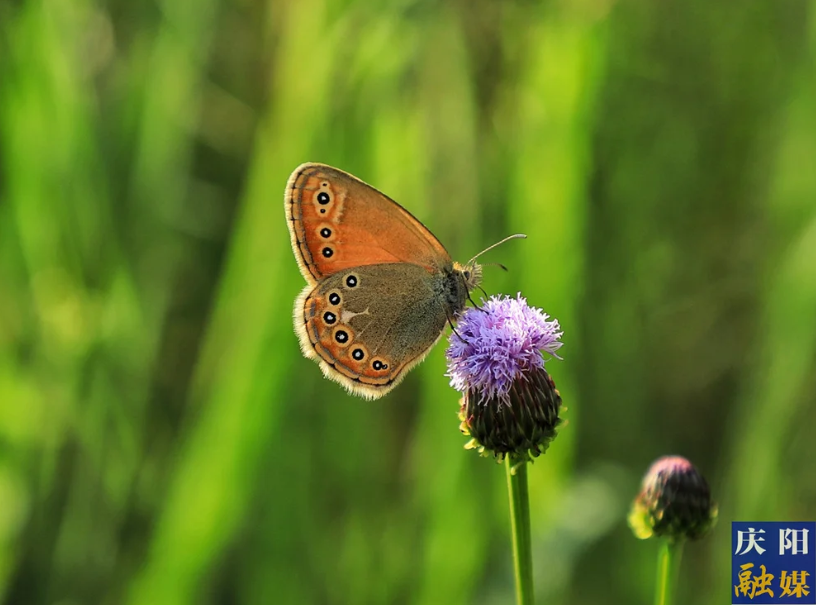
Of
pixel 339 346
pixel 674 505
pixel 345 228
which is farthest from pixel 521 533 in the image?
pixel 345 228

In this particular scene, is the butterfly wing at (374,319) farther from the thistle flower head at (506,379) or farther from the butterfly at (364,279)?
the thistle flower head at (506,379)

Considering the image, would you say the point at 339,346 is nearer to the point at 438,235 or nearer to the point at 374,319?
the point at 374,319

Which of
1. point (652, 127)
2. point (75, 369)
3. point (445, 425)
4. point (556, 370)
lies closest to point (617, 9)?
point (652, 127)

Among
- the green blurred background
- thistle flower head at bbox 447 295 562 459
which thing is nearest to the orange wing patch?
thistle flower head at bbox 447 295 562 459

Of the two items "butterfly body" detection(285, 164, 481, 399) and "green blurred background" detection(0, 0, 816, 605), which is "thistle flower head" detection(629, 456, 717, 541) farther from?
"green blurred background" detection(0, 0, 816, 605)

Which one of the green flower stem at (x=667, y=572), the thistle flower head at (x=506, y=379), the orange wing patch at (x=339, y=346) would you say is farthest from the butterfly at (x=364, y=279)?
the green flower stem at (x=667, y=572)
